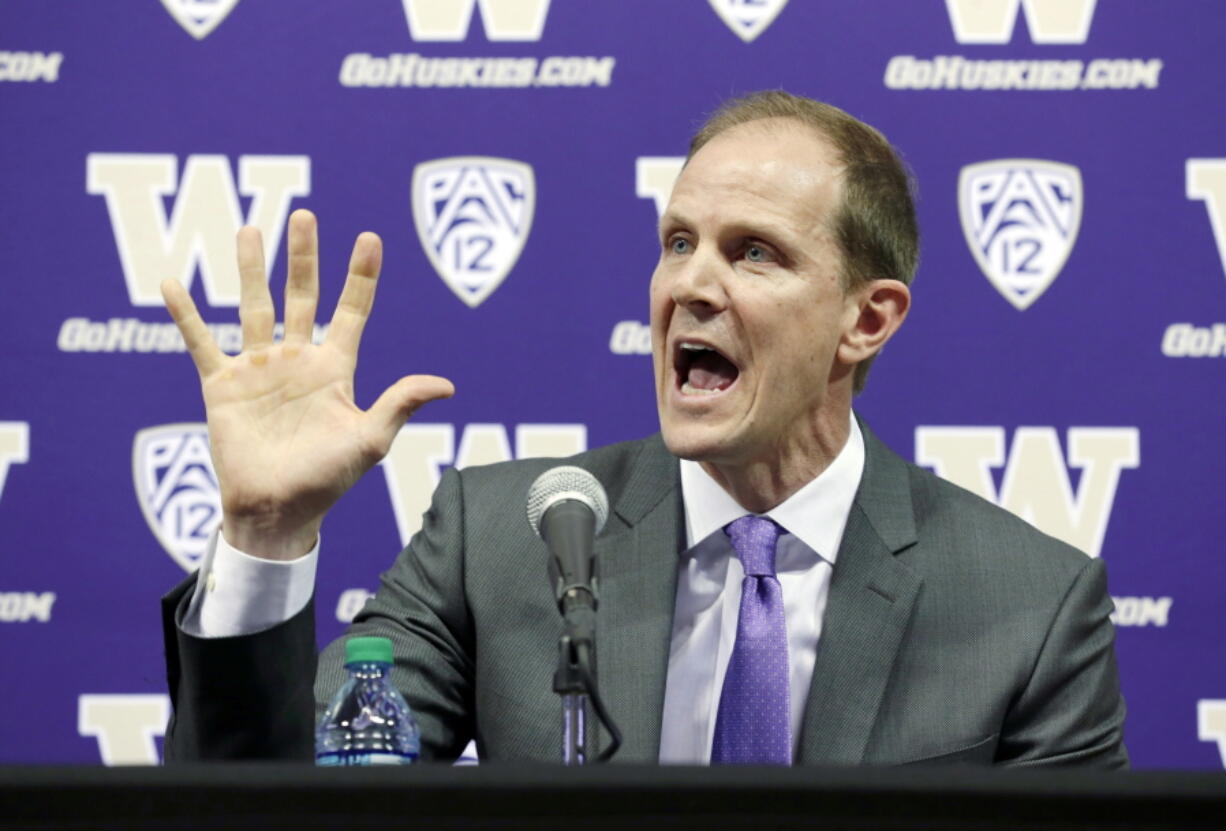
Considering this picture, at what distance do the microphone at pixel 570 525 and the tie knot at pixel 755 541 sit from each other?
2.21ft

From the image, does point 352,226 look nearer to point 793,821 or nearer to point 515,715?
point 515,715

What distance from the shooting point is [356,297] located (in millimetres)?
1965

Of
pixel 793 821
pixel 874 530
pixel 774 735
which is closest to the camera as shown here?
pixel 793 821

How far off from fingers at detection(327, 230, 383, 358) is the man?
0.08 ft

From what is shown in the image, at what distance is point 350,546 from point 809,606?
1.20 metres

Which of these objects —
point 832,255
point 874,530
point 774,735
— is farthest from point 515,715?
point 832,255

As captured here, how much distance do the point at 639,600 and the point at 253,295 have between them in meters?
0.75

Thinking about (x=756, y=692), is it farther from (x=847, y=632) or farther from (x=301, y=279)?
(x=301, y=279)

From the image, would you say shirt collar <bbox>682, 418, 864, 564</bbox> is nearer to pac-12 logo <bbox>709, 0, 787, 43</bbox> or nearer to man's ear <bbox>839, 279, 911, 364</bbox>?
man's ear <bbox>839, 279, 911, 364</bbox>

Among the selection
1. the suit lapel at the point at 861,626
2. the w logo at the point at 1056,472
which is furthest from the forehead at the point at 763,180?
the w logo at the point at 1056,472

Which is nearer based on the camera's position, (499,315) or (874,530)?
(874,530)

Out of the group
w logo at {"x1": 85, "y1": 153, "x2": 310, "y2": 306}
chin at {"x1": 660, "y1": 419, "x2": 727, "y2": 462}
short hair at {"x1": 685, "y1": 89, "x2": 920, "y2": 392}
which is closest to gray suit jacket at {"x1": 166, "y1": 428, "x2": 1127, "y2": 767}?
chin at {"x1": 660, "y1": 419, "x2": 727, "y2": 462}

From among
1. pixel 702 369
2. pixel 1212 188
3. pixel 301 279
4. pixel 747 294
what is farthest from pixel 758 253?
pixel 1212 188

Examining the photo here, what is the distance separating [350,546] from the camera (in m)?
3.23
